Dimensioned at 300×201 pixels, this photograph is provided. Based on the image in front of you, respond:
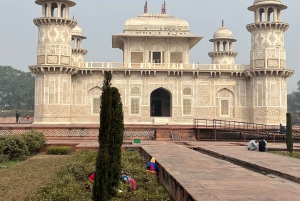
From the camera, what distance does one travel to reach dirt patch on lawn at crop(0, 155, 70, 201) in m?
8.16

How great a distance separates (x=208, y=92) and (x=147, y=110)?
15.3 feet

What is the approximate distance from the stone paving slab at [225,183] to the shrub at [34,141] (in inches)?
304

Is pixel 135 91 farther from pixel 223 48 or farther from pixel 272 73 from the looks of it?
pixel 223 48

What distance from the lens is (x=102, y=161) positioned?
6.62 m

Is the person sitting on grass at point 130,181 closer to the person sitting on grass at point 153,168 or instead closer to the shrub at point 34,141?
the person sitting on grass at point 153,168

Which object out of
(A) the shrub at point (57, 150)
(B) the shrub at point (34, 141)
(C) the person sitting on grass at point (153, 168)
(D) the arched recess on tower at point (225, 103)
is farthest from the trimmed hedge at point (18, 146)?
(D) the arched recess on tower at point (225, 103)

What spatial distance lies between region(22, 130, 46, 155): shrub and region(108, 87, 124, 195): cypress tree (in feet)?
28.4

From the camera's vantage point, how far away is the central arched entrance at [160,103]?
3130 cm

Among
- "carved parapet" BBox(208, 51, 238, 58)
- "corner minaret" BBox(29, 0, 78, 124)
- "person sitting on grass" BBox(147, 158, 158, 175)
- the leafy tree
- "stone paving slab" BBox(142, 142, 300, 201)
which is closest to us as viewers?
"stone paving slab" BBox(142, 142, 300, 201)

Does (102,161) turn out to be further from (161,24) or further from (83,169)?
(161,24)

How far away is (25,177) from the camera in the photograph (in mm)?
10008

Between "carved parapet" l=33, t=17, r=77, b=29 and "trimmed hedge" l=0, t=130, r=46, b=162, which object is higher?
"carved parapet" l=33, t=17, r=77, b=29

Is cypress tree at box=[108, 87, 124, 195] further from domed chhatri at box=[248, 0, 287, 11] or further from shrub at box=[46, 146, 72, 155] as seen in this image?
domed chhatri at box=[248, 0, 287, 11]

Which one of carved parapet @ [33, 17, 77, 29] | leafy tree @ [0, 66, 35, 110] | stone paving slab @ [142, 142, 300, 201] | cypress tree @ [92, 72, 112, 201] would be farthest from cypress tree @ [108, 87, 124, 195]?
leafy tree @ [0, 66, 35, 110]
